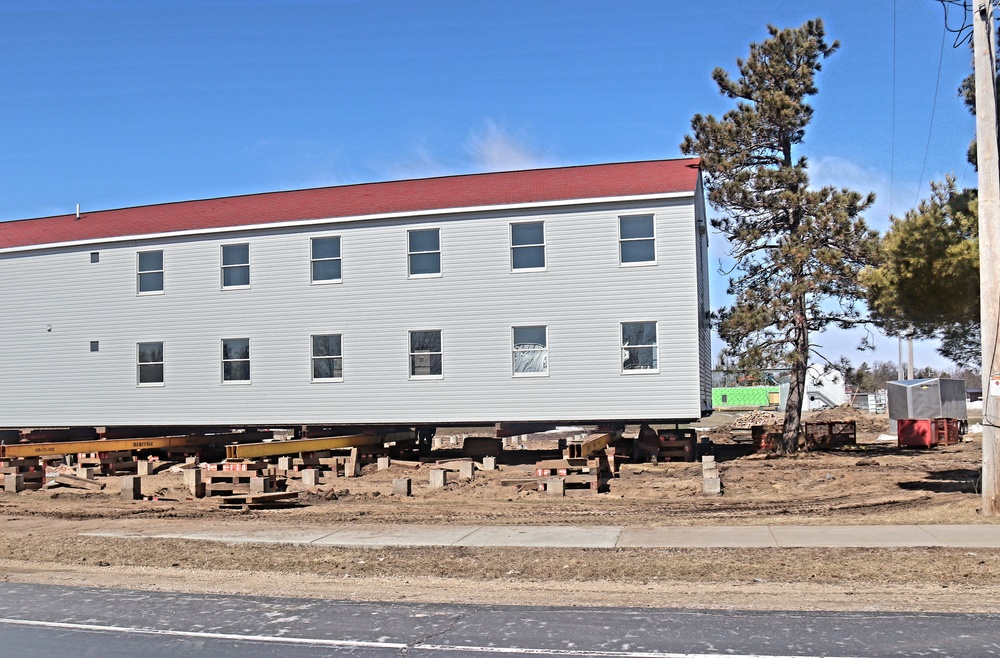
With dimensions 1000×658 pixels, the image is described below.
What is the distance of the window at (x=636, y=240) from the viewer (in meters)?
25.0

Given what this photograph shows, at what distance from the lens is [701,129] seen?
92.3 feet

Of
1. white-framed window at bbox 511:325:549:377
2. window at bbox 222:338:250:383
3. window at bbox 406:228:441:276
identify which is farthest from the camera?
Answer: window at bbox 222:338:250:383

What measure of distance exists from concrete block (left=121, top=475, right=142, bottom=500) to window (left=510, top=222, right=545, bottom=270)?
11.1 meters

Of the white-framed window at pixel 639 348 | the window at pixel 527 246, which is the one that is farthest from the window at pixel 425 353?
the white-framed window at pixel 639 348

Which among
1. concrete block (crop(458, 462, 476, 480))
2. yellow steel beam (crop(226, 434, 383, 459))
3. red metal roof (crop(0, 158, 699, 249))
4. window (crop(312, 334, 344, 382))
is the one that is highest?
red metal roof (crop(0, 158, 699, 249))

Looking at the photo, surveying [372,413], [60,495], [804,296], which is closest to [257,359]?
[372,413]

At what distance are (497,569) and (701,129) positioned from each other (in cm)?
1966

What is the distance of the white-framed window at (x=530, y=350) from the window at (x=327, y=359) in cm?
523

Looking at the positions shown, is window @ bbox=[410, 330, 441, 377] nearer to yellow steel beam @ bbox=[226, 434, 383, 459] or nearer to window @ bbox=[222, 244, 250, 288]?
yellow steel beam @ bbox=[226, 434, 383, 459]

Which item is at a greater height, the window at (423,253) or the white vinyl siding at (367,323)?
the window at (423,253)

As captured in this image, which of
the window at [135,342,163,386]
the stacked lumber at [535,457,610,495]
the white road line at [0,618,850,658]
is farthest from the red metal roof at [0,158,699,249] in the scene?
the white road line at [0,618,850,658]

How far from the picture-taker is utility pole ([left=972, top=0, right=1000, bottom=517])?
14414mm

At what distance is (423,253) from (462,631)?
18.7m

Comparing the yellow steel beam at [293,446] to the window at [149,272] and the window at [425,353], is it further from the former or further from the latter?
the window at [149,272]
